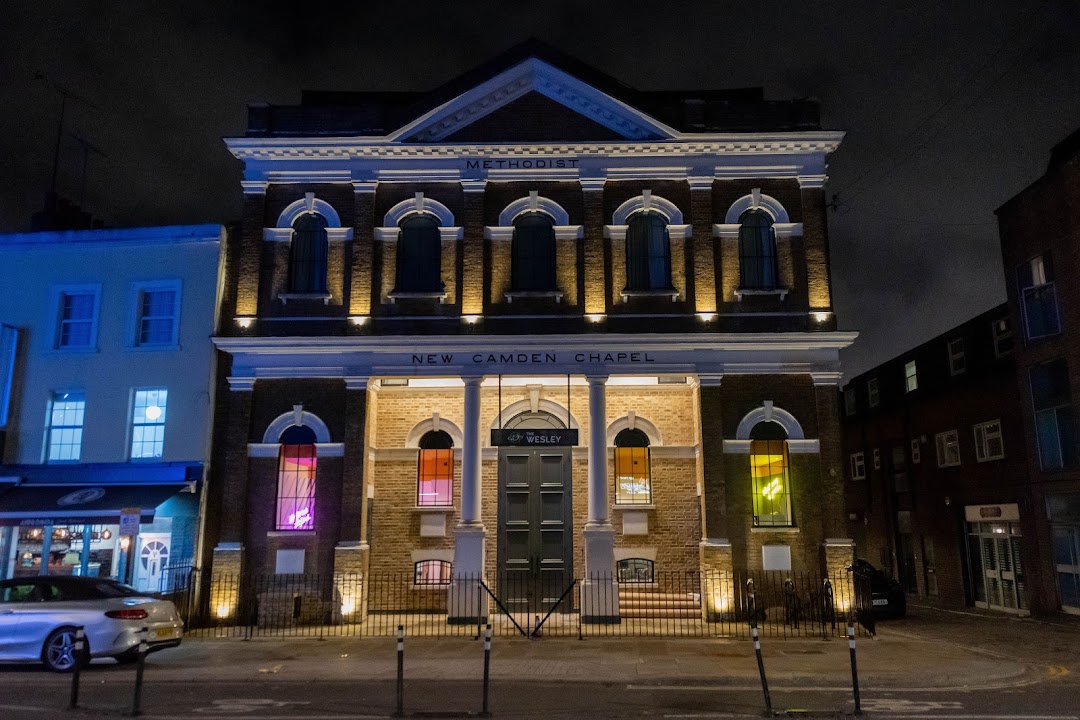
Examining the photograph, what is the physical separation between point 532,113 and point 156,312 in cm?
1055

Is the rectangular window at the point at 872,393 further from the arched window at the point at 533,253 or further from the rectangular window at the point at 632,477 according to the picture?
the arched window at the point at 533,253

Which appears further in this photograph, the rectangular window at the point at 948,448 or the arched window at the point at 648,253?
the rectangular window at the point at 948,448

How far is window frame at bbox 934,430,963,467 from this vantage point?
2703 cm

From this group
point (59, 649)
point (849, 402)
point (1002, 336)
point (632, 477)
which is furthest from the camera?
point (849, 402)

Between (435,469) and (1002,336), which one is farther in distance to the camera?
(1002,336)

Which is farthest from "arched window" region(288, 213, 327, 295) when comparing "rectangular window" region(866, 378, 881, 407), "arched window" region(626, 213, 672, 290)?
"rectangular window" region(866, 378, 881, 407)

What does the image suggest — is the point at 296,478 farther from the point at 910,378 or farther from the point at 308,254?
the point at 910,378

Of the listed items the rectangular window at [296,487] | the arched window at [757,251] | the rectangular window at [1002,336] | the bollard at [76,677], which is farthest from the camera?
the rectangular window at [1002,336]

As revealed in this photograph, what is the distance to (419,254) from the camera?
71.0ft

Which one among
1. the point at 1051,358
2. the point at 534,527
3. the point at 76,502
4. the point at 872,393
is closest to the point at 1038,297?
the point at 1051,358

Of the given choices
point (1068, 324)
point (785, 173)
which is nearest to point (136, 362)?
point (785, 173)

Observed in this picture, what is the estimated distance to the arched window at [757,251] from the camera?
21266 millimetres

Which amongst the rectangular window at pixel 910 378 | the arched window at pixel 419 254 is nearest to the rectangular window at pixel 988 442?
the rectangular window at pixel 910 378

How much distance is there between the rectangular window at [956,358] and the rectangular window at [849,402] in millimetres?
8514
